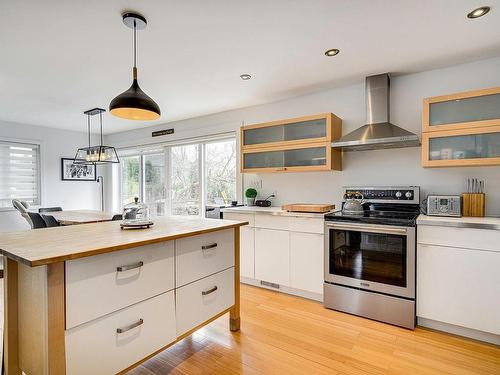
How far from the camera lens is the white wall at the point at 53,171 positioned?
4910 millimetres

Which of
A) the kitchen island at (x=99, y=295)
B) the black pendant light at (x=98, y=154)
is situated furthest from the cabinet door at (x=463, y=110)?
the black pendant light at (x=98, y=154)

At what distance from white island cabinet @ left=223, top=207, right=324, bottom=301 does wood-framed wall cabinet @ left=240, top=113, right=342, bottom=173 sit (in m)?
0.61

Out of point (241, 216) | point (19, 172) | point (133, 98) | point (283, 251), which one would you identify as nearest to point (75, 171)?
point (19, 172)

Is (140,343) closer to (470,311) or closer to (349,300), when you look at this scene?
(349,300)

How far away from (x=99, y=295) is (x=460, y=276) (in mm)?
2516

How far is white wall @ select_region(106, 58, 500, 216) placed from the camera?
2.59 meters

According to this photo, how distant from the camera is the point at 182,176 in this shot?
5.01m

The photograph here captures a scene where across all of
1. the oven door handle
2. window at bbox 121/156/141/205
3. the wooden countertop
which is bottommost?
the oven door handle

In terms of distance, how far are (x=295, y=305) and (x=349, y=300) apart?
0.54 metres

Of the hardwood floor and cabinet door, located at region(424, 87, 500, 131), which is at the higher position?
cabinet door, located at region(424, 87, 500, 131)

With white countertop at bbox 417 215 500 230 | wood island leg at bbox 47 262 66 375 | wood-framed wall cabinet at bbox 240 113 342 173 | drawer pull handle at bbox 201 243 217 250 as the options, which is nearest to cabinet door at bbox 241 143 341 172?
wood-framed wall cabinet at bbox 240 113 342 173

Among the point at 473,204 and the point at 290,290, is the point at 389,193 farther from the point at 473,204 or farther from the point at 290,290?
the point at 290,290

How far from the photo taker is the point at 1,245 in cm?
141

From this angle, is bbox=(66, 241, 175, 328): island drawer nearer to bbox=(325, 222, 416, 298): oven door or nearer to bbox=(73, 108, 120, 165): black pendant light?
bbox=(325, 222, 416, 298): oven door
